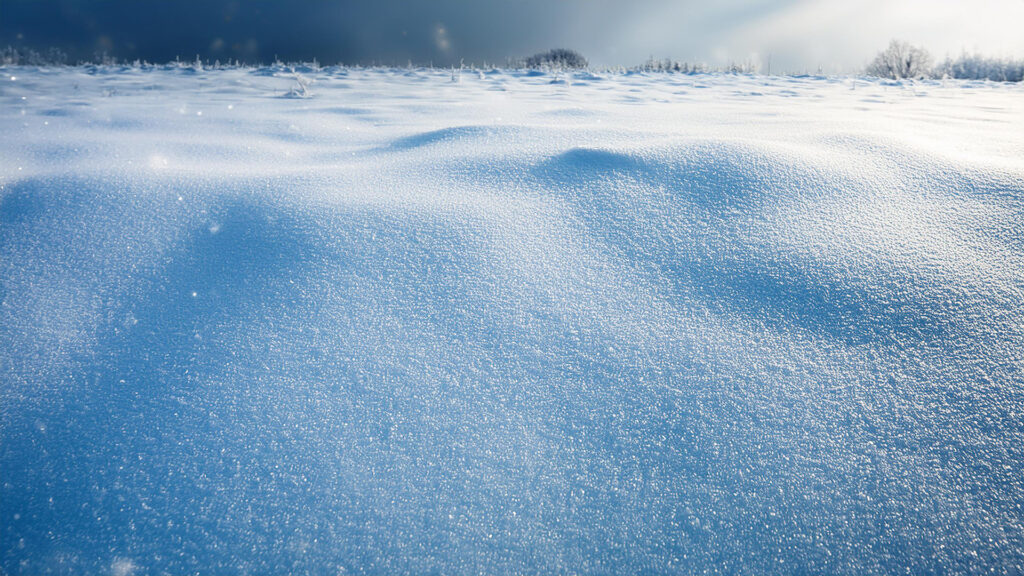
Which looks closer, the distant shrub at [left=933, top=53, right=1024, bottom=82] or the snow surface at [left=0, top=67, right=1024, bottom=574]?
the snow surface at [left=0, top=67, right=1024, bottom=574]

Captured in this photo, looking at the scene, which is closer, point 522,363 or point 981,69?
point 522,363

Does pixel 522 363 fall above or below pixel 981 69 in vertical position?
below

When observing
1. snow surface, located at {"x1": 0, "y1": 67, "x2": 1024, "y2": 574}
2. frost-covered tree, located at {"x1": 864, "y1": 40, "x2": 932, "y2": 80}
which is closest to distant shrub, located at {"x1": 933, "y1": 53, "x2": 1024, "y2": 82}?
frost-covered tree, located at {"x1": 864, "y1": 40, "x2": 932, "y2": 80}

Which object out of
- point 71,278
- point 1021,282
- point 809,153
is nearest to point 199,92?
point 71,278

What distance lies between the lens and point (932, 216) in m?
1.34

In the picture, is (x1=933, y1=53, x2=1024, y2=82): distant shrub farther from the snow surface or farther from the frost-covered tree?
the snow surface

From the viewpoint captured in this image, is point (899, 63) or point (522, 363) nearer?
point (522, 363)

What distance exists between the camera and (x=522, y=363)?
3.15ft

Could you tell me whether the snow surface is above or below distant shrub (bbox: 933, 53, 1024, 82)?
below

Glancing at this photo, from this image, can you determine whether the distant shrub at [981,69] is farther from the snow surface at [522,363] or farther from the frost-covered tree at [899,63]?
the snow surface at [522,363]

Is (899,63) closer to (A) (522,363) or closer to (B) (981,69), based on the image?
(B) (981,69)

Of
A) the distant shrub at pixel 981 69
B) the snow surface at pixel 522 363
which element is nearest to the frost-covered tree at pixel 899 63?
the distant shrub at pixel 981 69

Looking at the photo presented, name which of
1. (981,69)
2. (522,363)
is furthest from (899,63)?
(522,363)

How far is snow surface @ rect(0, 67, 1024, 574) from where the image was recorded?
2.38 feet
